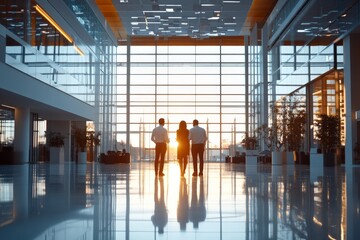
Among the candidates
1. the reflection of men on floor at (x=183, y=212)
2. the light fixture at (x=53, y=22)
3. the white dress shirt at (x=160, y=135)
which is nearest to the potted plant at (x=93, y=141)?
the light fixture at (x=53, y=22)

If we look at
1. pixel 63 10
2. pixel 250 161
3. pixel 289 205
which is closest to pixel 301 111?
pixel 250 161

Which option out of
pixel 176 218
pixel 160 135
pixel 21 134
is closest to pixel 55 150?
pixel 21 134

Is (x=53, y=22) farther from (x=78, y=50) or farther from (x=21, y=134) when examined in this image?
(x=21, y=134)

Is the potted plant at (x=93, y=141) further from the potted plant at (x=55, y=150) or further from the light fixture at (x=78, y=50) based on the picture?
the light fixture at (x=78, y=50)

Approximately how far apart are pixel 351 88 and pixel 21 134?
58.9 ft

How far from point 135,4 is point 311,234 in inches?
1341

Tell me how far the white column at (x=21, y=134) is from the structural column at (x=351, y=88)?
17439 mm

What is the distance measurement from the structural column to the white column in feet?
57.2

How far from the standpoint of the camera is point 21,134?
30.1 m

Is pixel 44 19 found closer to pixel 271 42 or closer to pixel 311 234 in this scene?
pixel 271 42

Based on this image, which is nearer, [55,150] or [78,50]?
[55,150]

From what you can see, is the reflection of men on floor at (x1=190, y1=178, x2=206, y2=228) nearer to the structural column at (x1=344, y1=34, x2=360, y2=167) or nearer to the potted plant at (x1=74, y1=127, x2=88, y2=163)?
the structural column at (x1=344, y1=34, x2=360, y2=167)

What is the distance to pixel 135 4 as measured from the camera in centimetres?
3669

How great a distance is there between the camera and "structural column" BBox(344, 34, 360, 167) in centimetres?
2573
